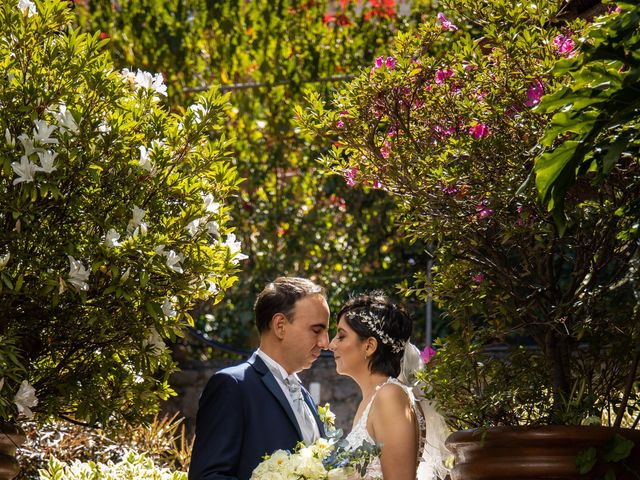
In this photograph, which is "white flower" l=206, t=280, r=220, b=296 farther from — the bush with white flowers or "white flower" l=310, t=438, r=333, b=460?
"white flower" l=310, t=438, r=333, b=460

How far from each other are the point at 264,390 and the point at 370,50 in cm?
710

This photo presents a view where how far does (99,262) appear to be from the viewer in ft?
10.6

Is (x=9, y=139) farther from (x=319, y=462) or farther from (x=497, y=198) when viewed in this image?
(x=497, y=198)

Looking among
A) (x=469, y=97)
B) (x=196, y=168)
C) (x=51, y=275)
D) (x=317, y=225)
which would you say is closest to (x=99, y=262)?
(x=51, y=275)

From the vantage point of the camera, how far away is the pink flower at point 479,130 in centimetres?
362

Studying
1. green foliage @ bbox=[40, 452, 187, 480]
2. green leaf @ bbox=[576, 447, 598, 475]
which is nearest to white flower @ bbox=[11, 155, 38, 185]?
green leaf @ bbox=[576, 447, 598, 475]

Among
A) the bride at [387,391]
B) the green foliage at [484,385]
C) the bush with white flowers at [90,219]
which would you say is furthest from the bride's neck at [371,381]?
the bush with white flowers at [90,219]

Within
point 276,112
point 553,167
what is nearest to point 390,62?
point 553,167

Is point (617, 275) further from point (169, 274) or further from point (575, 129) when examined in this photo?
point (169, 274)

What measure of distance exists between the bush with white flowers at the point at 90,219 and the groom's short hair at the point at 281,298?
698 mm

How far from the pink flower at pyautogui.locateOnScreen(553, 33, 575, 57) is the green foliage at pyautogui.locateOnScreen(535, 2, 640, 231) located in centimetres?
60

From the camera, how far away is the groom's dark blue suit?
12.3ft

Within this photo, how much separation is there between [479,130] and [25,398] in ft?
6.20

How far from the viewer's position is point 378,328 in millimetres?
4387
